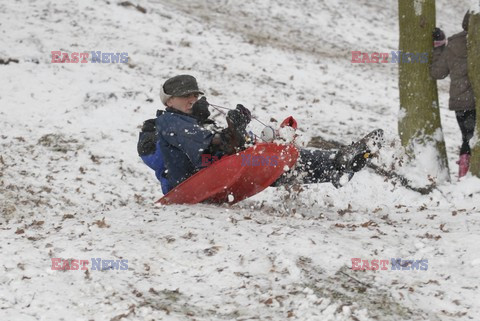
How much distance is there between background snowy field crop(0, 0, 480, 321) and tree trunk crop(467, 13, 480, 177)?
9.4 inches

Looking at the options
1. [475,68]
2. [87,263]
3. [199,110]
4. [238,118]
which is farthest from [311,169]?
[87,263]

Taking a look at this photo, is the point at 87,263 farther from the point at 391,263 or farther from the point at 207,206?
the point at 391,263

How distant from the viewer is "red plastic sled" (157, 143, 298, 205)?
6.56 metres

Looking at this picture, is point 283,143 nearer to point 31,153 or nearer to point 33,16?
point 31,153

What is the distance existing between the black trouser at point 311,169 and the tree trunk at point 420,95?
2.28m

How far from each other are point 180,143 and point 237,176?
740 mm

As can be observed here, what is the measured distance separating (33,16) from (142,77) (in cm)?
415

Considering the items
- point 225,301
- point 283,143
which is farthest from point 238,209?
point 225,301

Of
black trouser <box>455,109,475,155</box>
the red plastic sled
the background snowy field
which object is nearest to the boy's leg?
black trouser <box>455,109,475,155</box>

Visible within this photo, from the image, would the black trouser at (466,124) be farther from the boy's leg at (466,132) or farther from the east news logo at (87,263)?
the east news logo at (87,263)

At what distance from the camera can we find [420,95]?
8.69m

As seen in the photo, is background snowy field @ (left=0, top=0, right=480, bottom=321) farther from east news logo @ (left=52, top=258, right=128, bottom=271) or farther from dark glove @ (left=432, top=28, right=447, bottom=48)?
dark glove @ (left=432, top=28, right=447, bottom=48)

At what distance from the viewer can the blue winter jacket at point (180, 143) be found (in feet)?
21.5

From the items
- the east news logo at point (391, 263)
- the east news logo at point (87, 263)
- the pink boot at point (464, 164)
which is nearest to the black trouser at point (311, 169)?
the east news logo at point (391, 263)
